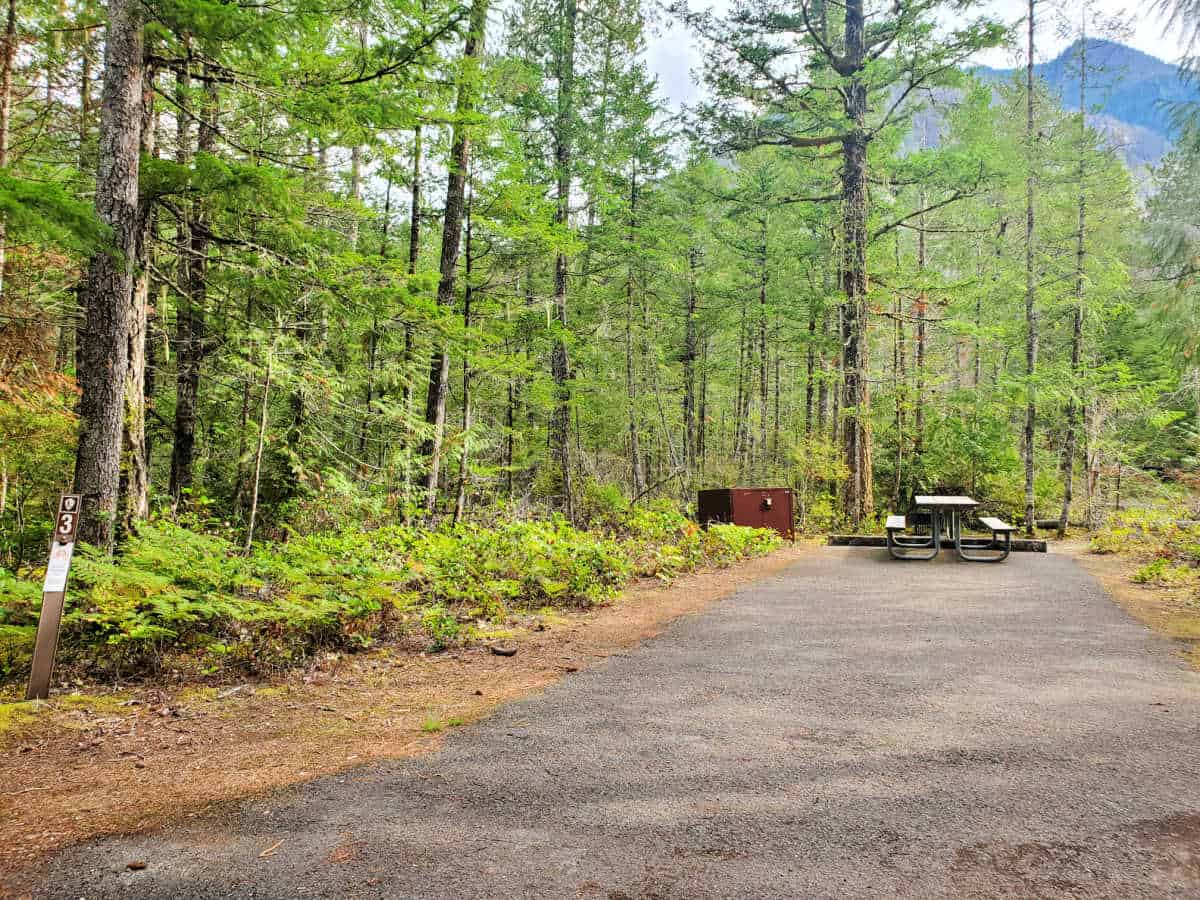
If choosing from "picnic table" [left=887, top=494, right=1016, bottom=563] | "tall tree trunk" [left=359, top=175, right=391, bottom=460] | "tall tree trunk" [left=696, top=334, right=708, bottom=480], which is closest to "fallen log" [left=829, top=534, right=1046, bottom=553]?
"picnic table" [left=887, top=494, right=1016, bottom=563]

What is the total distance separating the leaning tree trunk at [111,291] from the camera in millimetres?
5473

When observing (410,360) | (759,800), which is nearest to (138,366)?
(410,360)

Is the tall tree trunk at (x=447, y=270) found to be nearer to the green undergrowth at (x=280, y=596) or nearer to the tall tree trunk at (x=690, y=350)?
the green undergrowth at (x=280, y=596)

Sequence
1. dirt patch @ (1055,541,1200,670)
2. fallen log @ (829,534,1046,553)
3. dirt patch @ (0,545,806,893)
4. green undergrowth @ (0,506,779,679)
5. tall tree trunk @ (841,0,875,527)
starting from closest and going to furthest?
dirt patch @ (0,545,806,893)
green undergrowth @ (0,506,779,679)
dirt patch @ (1055,541,1200,670)
fallen log @ (829,534,1046,553)
tall tree trunk @ (841,0,875,527)

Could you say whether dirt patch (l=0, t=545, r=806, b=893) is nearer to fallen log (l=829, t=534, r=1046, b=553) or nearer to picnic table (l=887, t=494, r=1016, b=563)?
picnic table (l=887, t=494, r=1016, b=563)

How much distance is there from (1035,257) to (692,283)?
433 inches

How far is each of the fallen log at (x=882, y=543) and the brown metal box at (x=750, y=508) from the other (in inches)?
40.0

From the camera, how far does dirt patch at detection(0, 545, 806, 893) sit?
2939 mm

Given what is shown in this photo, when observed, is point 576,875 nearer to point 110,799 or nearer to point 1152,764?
point 110,799

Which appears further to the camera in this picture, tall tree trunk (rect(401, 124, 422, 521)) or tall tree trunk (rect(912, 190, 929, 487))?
tall tree trunk (rect(912, 190, 929, 487))

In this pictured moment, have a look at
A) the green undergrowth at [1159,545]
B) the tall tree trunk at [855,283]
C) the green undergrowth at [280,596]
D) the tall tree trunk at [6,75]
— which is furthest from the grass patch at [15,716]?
the tall tree trunk at [855,283]

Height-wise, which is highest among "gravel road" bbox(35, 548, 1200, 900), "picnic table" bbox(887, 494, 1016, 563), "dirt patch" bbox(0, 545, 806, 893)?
"picnic table" bbox(887, 494, 1016, 563)

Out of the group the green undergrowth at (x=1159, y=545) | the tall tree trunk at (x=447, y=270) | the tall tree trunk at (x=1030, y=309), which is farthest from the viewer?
the tall tree trunk at (x=1030, y=309)

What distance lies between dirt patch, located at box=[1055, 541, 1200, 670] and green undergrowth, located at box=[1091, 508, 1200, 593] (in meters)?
→ 0.20
